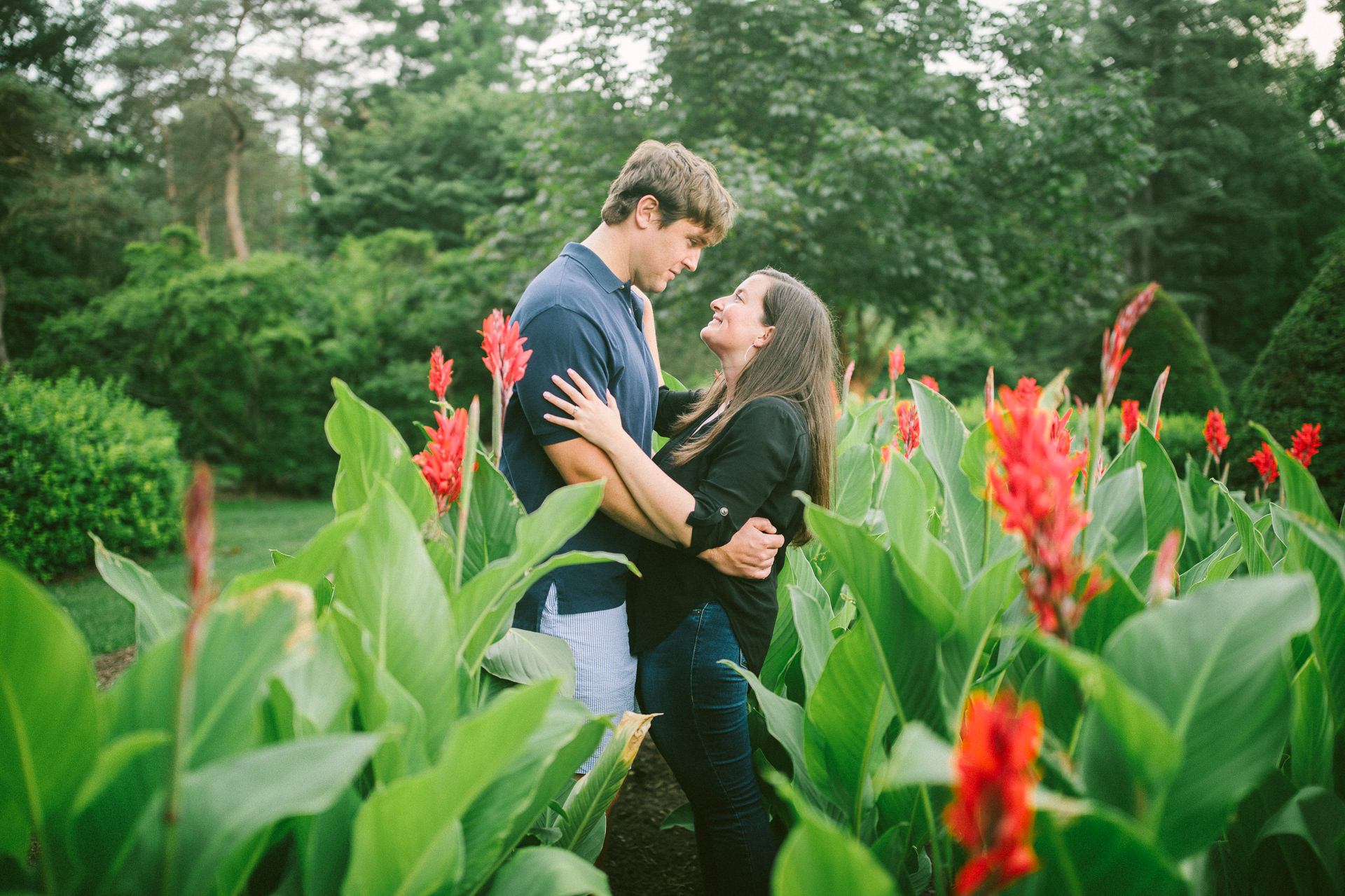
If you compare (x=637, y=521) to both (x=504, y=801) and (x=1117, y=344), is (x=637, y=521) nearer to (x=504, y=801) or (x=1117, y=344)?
(x=504, y=801)

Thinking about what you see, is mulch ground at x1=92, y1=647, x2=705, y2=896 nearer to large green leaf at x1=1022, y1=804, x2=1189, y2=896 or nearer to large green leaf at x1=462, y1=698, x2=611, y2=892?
large green leaf at x1=462, y1=698, x2=611, y2=892

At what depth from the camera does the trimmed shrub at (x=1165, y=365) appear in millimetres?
9953

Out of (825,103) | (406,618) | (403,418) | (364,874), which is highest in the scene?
(825,103)

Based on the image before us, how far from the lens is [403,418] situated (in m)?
14.8

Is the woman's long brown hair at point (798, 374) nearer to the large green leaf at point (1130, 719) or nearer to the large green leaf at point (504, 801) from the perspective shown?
the large green leaf at point (504, 801)

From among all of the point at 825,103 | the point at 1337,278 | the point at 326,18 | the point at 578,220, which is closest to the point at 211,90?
the point at 326,18

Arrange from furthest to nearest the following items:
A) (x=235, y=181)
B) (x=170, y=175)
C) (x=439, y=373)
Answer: (x=170, y=175) < (x=235, y=181) < (x=439, y=373)

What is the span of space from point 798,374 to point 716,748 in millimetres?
988

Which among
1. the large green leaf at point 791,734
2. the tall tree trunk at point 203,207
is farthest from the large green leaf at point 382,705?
the tall tree trunk at point 203,207

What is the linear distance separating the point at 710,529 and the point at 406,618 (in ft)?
2.94

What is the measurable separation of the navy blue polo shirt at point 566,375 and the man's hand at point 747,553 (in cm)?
29

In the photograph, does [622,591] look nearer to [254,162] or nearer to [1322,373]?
[1322,373]

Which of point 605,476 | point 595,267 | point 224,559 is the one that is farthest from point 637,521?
point 224,559

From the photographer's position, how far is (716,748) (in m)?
2.01
